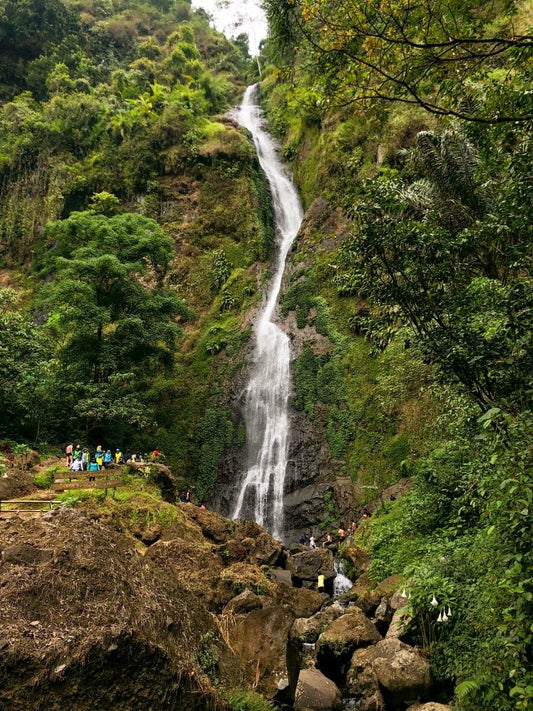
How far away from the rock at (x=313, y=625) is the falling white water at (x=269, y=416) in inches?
351

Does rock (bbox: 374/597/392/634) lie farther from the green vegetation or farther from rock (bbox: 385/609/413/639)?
the green vegetation

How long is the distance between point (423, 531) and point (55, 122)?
130 ft

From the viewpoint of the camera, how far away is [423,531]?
10398 millimetres

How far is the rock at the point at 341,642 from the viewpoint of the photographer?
7.09m

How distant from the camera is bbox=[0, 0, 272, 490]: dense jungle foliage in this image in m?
19.5

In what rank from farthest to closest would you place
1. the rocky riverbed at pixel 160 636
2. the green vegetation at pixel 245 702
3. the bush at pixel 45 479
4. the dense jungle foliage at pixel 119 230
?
the dense jungle foliage at pixel 119 230
the bush at pixel 45 479
the green vegetation at pixel 245 702
the rocky riverbed at pixel 160 636

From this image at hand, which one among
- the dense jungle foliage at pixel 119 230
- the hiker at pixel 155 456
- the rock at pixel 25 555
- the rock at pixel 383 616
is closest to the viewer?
the rock at pixel 25 555

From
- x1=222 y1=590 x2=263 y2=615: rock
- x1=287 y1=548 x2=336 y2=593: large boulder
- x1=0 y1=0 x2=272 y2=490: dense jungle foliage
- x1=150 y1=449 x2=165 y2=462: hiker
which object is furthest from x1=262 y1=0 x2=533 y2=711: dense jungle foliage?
x1=0 y1=0 x2=272 y2=490: dense jungle foliage

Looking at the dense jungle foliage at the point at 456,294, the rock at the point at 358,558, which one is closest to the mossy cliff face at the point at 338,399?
the rock at the point at 358,558

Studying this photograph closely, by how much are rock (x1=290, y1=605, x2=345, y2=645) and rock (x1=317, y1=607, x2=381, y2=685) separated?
65 cm

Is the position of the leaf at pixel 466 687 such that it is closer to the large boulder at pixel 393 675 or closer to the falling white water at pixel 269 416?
the large boulder at pixel 393 675

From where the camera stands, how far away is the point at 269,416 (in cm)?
2173

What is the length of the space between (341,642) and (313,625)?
1.44m

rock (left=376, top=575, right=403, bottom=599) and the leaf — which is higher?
the leaf
